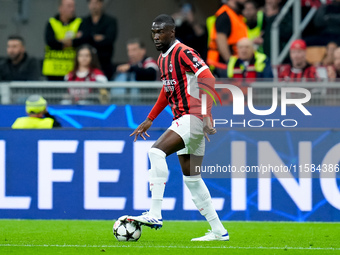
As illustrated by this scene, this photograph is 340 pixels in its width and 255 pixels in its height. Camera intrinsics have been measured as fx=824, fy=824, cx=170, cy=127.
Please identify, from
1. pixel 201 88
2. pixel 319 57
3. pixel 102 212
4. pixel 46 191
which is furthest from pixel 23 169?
pixel 319 57

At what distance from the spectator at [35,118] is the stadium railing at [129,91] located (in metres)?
1.08

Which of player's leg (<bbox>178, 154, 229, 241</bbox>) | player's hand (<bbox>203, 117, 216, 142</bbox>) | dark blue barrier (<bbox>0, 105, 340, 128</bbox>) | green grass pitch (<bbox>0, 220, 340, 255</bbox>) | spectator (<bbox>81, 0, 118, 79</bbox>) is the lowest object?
green grass pitch (<bbox>0, 220, 340, 255</bbox>)

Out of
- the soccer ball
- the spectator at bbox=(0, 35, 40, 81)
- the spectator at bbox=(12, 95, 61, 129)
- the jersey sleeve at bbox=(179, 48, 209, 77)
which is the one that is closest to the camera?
the jersey sleeve at bbox=(179, 48, 209, 77)

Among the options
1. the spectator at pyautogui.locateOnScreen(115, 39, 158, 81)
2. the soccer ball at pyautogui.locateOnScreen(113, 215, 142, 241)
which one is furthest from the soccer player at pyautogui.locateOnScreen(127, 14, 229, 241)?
the spectator at pyautogui.locateOnScreen(115, 39, 158, 81)

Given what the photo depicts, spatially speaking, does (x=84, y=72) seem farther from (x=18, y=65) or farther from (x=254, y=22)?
(x=254, y=22)

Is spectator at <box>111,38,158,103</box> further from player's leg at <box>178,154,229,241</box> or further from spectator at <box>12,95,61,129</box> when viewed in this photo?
player's leg at <box>178,154,229,241</box>

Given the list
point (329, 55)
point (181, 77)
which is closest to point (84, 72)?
point (329, 55)

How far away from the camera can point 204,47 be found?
13.7 m

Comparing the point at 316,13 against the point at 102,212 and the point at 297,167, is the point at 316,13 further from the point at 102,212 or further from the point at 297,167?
the point at 102,212

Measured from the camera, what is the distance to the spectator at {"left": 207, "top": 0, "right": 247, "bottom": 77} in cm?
1275

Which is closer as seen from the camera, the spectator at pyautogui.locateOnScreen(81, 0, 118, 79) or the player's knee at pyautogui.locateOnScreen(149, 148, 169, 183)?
the player's knee at pyautogui.locateOnScreen(149, 148, 169, 183)

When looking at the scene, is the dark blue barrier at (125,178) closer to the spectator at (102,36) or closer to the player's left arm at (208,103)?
the player's left arm at (208,103)

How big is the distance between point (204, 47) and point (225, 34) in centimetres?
94

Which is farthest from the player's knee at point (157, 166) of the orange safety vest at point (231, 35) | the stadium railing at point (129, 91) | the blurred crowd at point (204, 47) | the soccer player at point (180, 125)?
the orange safety vest at point (231, 35)
